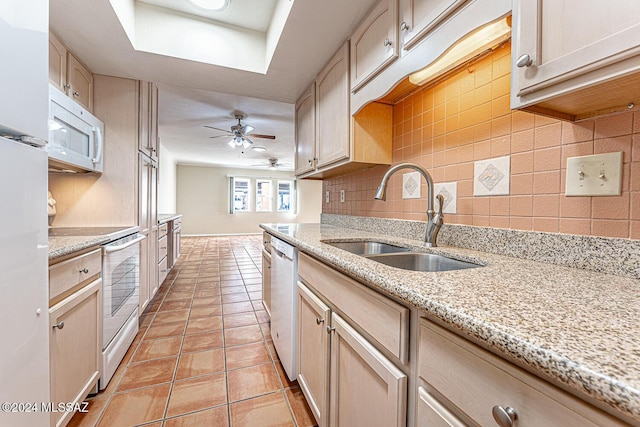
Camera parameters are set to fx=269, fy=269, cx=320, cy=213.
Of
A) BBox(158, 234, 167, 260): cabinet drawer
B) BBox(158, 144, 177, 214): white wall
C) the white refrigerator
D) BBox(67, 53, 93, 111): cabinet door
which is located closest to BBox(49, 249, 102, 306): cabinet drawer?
the white refrigerator

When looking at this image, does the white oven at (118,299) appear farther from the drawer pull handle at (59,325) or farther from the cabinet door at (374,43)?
the cabinet door at (374,43)

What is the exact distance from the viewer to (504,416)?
0.41 meters

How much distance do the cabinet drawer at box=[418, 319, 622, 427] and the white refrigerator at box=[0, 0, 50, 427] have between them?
1.02m

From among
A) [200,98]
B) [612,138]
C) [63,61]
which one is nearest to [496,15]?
[612,138]

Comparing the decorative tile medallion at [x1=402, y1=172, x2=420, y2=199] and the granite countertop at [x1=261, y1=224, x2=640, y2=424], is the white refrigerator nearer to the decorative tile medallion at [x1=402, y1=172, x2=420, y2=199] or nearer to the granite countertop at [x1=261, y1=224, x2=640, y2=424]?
the granite countertop at [x1=261, y1=224, x2=640, y2=424]

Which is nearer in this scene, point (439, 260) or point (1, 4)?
point (1, 4)

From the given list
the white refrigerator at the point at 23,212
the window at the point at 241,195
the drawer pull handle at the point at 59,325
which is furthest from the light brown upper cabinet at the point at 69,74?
the window at the point at 241,195

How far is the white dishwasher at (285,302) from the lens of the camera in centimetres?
143

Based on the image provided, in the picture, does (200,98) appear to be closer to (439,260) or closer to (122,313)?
(122,313)

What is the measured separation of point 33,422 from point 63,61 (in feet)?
6.51

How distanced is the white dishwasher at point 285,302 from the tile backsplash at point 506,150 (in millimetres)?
721

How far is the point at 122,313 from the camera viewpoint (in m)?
1.75

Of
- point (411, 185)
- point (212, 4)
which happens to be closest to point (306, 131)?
point (212, 4)

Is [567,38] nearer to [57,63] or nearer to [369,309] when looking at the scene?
[369,309]
